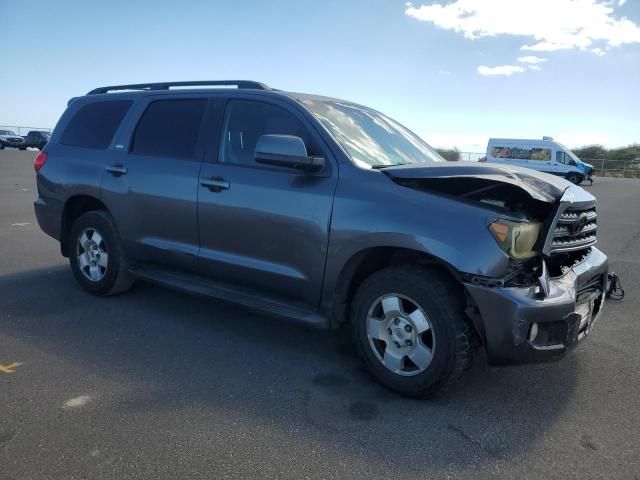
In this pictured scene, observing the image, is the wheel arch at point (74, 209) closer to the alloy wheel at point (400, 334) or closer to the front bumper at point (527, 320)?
the alloy wheel at point (400, 334)


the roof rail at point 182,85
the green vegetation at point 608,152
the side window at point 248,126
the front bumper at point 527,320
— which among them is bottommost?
the front bumper at point 527,320

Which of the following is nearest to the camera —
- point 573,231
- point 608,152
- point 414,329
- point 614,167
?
point 414,329

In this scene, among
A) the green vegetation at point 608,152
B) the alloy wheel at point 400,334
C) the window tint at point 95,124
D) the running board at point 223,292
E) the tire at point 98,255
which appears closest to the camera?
the alloy wheel at point 400,334

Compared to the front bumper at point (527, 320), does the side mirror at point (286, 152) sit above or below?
above

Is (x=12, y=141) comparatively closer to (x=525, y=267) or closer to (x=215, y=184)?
(x=215, y=184)

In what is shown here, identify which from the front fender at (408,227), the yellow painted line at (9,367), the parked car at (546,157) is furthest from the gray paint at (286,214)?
the parked car at (546,157)

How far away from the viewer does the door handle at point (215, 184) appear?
13.1 ft

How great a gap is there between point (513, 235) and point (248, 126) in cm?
219

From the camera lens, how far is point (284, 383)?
3447mm

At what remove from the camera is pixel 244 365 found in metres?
3.70

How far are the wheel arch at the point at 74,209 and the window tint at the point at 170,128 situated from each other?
79 cm

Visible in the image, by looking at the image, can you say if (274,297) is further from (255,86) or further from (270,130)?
(255,86)

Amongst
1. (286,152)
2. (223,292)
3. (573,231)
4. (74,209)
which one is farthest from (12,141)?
(573,231)

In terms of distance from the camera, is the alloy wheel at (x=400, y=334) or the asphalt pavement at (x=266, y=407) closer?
the asphalt pavement at (x=266, y=407)
